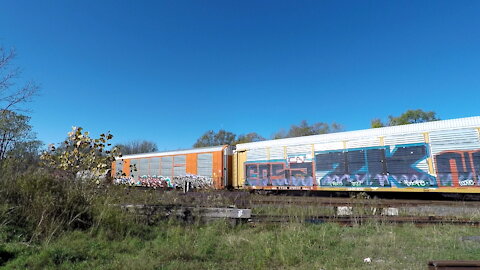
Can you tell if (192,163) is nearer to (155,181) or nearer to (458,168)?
(155,181)

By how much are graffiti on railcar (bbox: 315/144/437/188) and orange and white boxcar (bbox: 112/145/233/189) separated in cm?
707

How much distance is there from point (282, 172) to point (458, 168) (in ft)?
26.5

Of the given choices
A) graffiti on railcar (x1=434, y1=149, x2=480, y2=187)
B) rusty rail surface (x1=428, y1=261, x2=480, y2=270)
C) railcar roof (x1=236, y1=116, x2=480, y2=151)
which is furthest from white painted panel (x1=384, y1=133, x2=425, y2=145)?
rusty rail surface (x1=428, y1=261, x2=480, y2=270)

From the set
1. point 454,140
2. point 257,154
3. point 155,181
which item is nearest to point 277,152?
point 257,154

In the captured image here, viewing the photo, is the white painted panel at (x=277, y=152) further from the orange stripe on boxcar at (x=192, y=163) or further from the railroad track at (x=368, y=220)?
the railroad track at (x=368, y=220)

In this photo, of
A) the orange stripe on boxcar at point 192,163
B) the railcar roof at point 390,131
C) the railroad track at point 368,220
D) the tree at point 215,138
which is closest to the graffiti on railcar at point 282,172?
the railcar roof at point 390,131

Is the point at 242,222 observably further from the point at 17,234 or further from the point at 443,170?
the point at 443,170

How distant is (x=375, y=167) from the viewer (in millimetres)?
11930

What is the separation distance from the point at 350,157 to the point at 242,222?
8.09 m

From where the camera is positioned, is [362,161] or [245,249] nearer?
[245,249]

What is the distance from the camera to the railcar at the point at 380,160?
992 cm

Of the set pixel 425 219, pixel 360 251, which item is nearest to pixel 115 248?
pixel 360 251

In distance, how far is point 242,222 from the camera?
697 centimetres

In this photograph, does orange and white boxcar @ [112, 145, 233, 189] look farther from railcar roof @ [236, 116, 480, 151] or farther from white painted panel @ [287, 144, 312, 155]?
white painted panel @ [287, 144, 312, 155]
